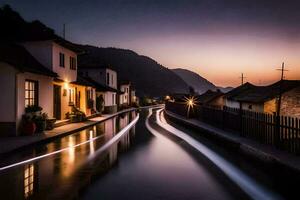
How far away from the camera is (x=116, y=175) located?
8.41m

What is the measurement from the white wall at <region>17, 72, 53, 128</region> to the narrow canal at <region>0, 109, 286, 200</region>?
721cm

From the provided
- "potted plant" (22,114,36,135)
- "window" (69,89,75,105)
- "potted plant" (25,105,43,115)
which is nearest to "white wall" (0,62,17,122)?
"potted plant" (22,114,36,135)

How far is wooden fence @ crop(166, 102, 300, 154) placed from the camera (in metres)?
11.0

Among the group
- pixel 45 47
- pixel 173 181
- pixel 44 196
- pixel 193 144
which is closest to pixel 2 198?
pixel 44 196

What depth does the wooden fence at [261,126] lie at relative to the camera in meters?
11.0

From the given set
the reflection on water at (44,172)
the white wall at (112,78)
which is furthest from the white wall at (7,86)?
the white wall at (112,78)

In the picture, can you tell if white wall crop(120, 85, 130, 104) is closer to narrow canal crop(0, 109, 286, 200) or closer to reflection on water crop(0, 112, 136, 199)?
reflection on water crop(0, 112, 136, 199)

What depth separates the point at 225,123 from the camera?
63.0ft

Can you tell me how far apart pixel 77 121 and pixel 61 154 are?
16.9 m

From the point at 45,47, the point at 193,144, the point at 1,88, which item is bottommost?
the point at 193,144

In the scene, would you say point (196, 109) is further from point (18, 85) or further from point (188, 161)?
point (188, 161)

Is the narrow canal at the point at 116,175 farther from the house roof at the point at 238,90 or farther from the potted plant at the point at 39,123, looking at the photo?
the house roof at the point at 238,90

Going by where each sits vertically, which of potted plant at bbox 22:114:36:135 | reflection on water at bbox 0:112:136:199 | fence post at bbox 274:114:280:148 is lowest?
reflection on water at bbox 0:112:136:199

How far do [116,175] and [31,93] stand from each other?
14.8m
